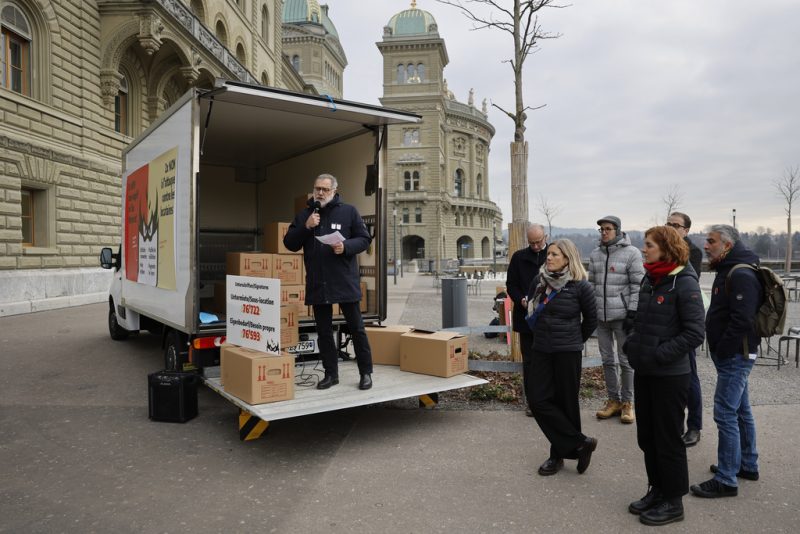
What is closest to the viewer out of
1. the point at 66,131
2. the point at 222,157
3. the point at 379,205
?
the point at 379,205

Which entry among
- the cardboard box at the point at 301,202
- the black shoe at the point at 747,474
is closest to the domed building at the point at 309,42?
the cardboard box at the point at 301,202

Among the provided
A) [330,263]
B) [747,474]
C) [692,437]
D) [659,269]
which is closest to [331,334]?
[330,263]

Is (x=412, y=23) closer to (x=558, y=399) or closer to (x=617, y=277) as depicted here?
(x=617, y=277)

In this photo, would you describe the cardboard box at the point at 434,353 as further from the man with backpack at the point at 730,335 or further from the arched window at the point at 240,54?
the arched window at the point at 240,54

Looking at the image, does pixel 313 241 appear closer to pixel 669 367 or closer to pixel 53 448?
pixel 53 448

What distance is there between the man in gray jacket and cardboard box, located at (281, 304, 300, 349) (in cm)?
293

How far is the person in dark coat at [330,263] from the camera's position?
5285 millimetres

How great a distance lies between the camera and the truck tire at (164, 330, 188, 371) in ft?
20.5

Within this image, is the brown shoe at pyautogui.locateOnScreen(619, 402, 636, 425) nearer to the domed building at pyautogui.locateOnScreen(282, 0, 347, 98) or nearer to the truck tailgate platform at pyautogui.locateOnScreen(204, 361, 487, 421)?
the truck tailgate platform at pyautogui.locateOnScreen(204, 361, 487, 421)

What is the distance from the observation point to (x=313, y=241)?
17.5ft

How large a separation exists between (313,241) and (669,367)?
10.1 feet

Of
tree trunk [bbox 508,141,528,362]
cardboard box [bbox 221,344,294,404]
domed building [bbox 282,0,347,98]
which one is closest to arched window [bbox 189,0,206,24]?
tree trunk [bbox 508,141,528,362]

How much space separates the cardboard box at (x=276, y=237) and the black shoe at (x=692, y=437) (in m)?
4.72

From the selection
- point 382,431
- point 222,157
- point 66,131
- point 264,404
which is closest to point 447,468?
point 382,431
